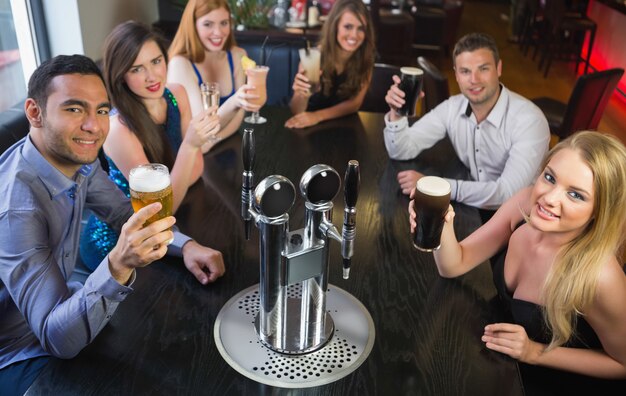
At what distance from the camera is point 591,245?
1.43 metres

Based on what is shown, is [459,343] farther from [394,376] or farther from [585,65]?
[585,65]

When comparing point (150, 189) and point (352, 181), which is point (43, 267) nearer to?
point (150, 189)

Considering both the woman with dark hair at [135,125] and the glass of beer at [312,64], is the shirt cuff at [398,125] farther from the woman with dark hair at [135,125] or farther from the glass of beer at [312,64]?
the glass of beer at [312,64]

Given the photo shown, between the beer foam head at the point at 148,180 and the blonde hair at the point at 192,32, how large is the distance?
1.78 metres

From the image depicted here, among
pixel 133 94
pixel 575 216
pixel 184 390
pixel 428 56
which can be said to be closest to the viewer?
pixel 184 390

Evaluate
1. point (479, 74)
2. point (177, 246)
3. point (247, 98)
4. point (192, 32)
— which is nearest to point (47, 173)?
point (177, 246)

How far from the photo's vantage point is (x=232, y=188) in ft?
6.78

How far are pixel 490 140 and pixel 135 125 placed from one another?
143 centimetres

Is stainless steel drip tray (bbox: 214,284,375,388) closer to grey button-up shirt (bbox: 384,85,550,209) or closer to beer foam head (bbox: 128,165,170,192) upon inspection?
beer foam head (bbox: 128,165,170,192)

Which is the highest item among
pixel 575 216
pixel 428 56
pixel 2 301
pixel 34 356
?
pixel 575 216

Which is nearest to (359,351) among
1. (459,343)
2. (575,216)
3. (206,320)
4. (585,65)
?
(459,343)

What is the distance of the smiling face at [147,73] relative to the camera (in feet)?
6.68

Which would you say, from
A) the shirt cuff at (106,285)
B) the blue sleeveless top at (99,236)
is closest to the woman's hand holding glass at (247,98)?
the blue sleeveless top at (99,236)

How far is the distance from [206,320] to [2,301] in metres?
0.62
